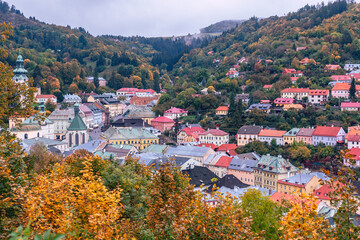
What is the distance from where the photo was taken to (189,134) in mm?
56625

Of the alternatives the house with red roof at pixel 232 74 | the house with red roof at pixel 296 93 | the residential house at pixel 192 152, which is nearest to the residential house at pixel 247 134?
the residential house at pixel 192 152

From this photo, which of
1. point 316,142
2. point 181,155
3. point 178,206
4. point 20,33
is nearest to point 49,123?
point 181,155

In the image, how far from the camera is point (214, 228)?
6.42m

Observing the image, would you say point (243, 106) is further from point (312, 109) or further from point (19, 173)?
point (19, 173)

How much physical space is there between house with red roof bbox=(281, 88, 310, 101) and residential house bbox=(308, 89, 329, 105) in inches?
38.0

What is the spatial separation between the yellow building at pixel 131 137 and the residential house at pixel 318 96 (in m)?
26.7

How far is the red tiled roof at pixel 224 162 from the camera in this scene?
43.0 m

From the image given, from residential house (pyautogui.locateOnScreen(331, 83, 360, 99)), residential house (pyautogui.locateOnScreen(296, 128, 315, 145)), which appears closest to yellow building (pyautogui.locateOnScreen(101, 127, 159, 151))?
residential house (pyautogui.locateOnScreen(296, 128, 315, 145))

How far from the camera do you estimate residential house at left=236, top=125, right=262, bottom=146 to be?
5212cm

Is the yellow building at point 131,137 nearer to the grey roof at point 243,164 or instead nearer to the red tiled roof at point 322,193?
the grey roof at point 243,164

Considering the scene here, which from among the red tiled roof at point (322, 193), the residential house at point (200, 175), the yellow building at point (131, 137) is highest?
the yellow building at point (131, 137)

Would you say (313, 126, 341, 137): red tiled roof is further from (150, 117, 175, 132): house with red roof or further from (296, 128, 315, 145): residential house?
(150, 117, 175, 132): house with red roof

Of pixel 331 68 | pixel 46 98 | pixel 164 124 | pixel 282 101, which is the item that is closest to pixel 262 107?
pixel 282 101

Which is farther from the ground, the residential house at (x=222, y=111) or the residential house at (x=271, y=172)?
the residential house at (x=222, y=111)
